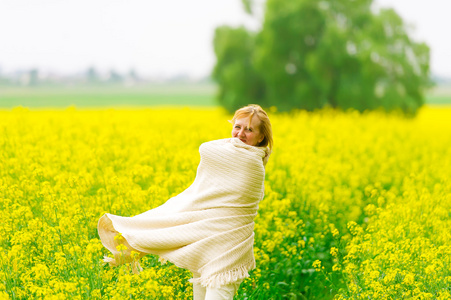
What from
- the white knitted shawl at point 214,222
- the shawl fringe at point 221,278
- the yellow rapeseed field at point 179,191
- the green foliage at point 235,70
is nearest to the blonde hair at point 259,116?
the white knitted shawl at point 214,222

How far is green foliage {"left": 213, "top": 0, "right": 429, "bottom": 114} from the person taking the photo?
65.9 feet

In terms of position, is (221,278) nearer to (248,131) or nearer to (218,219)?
(218,219)

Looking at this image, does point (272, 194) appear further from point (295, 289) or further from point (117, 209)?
point (117, 209)

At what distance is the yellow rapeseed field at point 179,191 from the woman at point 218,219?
0.35 meters

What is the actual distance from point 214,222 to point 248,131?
0.71 meters

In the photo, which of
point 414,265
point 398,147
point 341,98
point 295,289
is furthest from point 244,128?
point 341,98

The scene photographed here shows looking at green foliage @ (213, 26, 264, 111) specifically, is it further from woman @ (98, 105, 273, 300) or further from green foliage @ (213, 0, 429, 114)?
woman @ (98, 105, 273, 300)

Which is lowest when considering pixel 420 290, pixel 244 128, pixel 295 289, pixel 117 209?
pixel 295 289

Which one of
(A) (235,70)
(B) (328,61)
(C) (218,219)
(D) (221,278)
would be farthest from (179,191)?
(A) (235,70)

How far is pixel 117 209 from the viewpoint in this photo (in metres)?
6.00

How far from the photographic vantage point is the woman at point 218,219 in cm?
434

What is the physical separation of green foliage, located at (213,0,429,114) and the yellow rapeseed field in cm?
1008

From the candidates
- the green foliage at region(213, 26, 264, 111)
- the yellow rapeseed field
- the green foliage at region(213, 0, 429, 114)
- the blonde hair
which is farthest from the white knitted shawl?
the green foliage at region(213, 26, 264, 111)

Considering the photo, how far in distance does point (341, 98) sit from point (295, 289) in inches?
587
